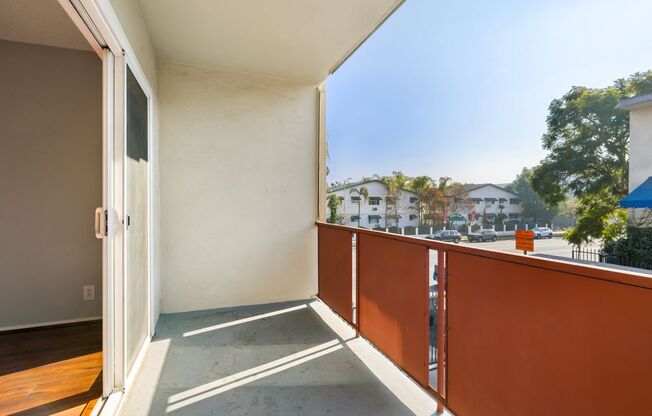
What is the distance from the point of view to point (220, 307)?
3156 millimetres

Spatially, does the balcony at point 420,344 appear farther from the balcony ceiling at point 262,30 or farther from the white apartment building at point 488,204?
the balcony ceiling at point 262,30

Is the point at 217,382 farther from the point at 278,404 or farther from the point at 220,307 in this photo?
the point at 220,307

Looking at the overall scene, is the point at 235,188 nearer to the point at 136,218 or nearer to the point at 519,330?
the point at 136,218

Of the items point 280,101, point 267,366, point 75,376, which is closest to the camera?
point 75,376

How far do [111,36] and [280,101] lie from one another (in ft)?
6.59

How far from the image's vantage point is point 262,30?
2.42 m

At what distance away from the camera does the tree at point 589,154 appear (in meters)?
1.55

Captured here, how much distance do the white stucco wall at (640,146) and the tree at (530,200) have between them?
0.45 metres

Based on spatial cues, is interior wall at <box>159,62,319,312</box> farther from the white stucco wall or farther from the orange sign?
the white stucco wall

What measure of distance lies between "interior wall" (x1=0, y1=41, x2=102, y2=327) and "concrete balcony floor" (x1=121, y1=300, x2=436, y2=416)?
0.94 meters

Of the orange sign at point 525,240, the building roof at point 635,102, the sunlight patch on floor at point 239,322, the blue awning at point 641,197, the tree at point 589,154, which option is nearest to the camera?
the orange sign at point 525,240

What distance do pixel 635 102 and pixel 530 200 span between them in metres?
0.73

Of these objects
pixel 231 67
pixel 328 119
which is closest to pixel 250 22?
pixel 231 67

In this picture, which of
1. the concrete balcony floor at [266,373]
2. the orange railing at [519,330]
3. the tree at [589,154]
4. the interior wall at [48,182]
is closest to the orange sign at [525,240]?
the orange railing at [519,330]
